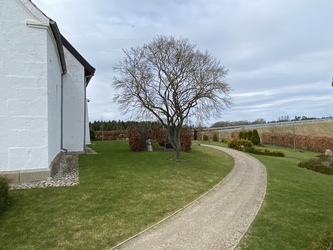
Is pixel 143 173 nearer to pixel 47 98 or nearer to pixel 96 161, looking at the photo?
pixel 96 161

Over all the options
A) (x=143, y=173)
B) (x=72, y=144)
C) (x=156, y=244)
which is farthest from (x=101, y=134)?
(x=156, y=244)

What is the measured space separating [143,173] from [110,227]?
5.17 metres

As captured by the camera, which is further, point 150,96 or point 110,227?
point 150,96

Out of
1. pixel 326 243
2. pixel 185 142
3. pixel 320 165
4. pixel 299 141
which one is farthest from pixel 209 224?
pixel 299 141

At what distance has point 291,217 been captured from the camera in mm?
6391

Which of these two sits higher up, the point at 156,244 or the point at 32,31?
the point at 32,31

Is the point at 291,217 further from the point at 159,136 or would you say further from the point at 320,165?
the point at 159,136

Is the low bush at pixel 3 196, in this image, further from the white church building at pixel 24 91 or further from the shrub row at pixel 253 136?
the shrub row at pixel 253 136

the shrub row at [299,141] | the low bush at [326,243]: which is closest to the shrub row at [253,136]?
the shrub row at [299,141]

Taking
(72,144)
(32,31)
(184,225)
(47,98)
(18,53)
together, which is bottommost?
(184,225)

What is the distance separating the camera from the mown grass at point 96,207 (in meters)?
4.89

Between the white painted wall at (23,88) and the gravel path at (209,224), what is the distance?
5349mm

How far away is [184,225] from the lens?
5629 millimetres

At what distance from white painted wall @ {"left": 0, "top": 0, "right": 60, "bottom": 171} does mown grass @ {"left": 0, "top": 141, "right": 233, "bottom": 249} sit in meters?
1.59
